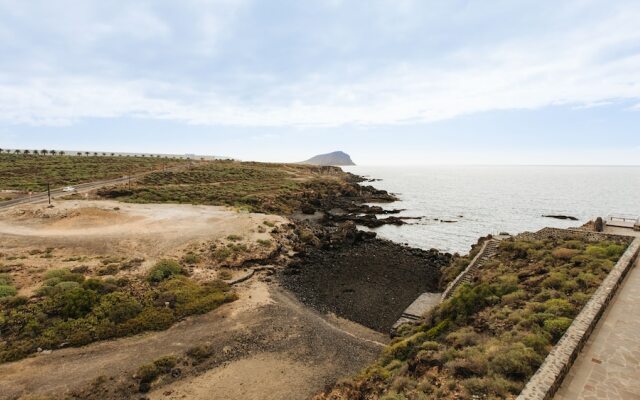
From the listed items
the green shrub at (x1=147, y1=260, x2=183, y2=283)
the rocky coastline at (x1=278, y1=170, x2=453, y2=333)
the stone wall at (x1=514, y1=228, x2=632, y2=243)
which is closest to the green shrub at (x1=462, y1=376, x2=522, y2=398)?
the rocky coastline at (x1=278, y1=170, x2=453, y2=333)

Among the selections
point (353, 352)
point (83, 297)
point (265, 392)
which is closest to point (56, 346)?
point (83, 297)

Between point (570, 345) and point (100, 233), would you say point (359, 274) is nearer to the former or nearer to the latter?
point (570, 345)

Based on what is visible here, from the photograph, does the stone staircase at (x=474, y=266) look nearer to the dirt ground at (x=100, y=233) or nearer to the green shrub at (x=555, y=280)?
the green shrub at (x=555, y=280)

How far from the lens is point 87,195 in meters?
49.7

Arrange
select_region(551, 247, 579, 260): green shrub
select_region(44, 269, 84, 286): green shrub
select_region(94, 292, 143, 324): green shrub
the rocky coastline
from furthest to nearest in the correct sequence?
the rocky coastline → select_region(44, 269, 84, 286): green shrub → select_region(551, 247, 579, 260): green shrub → select_region(94, 292, 143, 324): green shrub

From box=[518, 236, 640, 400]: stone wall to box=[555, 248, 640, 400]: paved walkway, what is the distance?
0.20 meters

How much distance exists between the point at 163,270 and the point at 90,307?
5.67 metres

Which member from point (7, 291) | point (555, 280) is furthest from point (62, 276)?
point (555, 280)

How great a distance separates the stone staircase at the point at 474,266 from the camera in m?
23.8

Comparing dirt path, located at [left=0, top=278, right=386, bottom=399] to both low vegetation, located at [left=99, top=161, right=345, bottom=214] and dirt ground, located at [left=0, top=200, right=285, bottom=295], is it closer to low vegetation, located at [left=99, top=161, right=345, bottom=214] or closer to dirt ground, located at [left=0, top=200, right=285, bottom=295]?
dirt ground, located at [left=0, top=200, right=285, bottom=295]

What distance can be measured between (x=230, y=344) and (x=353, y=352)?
6394 millimetres

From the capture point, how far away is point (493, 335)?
13664 mm

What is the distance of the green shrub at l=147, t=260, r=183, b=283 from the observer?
23.8 m

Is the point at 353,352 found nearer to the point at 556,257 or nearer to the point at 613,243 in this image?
the point at 556,257
